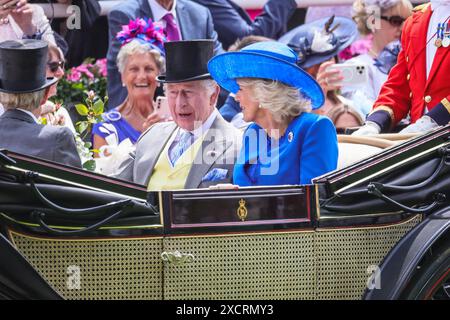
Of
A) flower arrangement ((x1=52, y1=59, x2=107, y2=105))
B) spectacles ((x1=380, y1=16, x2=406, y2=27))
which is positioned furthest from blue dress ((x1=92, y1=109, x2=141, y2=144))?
spectacles ((x1=380, y1=16, x2=406, y2=27))

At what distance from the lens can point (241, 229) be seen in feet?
12.7

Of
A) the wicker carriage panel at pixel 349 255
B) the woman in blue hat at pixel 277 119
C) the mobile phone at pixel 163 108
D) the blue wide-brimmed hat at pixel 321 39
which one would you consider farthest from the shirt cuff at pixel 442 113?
the blue wide-brimmed hat at pixel 321 39

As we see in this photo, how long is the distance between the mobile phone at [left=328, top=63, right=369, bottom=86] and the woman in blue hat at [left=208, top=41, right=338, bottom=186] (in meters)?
1.93

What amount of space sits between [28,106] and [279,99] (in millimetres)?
1121

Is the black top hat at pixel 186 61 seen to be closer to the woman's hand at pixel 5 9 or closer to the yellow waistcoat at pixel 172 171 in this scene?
the yellow waistcoat at pixel 172 171

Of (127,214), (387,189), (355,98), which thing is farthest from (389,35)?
(127,214)

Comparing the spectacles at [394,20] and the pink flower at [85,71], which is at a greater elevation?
the spectacles at [394,20]

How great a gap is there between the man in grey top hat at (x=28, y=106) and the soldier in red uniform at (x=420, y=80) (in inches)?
60.8

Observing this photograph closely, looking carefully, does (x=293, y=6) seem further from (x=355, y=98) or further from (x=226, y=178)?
(x=226, y=178)

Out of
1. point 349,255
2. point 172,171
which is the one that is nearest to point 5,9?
point 172,171

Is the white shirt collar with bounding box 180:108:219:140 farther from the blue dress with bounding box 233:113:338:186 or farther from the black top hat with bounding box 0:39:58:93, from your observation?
the black top hat with bounding box 0:39:58:93

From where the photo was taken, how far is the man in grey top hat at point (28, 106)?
4.21 metres

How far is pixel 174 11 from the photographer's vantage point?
266 inches

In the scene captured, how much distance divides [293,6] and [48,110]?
270 cm
